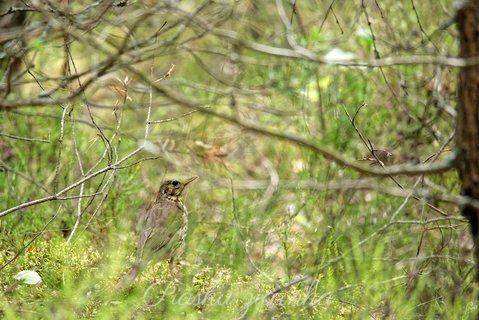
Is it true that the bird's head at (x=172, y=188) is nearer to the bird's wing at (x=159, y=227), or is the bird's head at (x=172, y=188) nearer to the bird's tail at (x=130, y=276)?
the bird's wing at (x=159, y=227)

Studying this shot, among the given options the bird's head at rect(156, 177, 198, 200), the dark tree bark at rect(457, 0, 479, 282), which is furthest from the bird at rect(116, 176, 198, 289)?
the dark tree bark at rect(457, 0, 479, 282)

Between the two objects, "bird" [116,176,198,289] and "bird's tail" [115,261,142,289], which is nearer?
"bird's tail" [115,261,142,289]

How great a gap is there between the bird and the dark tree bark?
2159 millimetres

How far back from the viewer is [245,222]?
5730 mm

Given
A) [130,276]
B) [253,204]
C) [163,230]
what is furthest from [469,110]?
[253,204]

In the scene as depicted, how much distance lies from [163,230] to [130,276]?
0.72 m

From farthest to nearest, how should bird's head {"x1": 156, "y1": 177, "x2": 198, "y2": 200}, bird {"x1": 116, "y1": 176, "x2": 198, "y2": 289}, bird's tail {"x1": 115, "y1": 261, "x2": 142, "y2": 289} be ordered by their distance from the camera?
bird's head {"x1": 156, "y1": 177, "x2": 198, "y2": 200} → bird {"x1": 116, "y1": 176, "x2": 198, "y2": 289} → bird's tail {"x1": 115, "y1": 261, "x2": 142, "y2": 289}

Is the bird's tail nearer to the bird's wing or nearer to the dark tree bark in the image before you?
the bird's wing

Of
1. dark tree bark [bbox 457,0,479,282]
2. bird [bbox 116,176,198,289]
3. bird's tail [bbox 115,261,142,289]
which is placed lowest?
bird [bbox 116,176,198,289]

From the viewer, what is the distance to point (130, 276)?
4.76 m

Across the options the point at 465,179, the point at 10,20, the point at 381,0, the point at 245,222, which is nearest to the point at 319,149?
the point at 465,179

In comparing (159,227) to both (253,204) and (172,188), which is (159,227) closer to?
(172,188)

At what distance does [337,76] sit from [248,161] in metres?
1.41

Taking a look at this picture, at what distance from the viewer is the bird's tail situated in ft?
15.3
